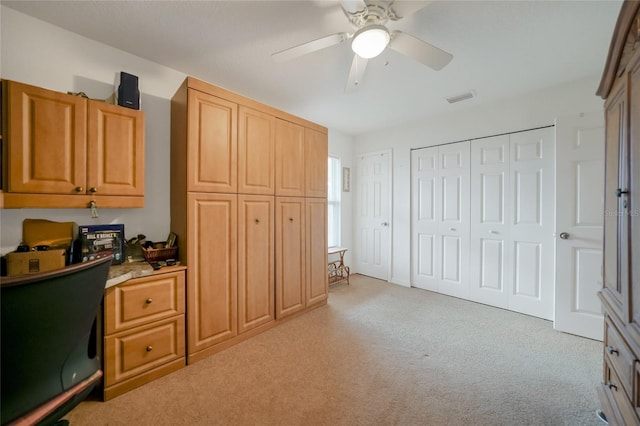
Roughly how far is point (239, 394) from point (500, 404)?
173 cm

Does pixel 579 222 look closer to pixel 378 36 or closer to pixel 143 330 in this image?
pixel 378 36

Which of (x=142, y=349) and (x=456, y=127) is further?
(x=456, y=127)

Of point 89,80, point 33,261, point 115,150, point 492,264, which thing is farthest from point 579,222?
point 89,80

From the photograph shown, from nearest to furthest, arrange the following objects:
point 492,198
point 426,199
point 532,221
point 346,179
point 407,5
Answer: point 407,5 → point 532,221 → point 492,198 → point 426,199 → point 346,179

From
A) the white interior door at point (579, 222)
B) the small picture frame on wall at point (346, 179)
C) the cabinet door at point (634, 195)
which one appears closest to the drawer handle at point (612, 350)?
the cabinet door at point (634, 195)

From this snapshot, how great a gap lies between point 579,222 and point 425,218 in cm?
165

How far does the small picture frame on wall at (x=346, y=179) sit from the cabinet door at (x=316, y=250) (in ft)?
4.95

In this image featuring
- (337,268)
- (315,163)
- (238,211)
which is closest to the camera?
(238,211)

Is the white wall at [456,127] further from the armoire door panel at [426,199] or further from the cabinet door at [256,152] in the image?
the cabinet door at [256,152]

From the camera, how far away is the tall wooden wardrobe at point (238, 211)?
1.98m

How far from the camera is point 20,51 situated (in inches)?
66.8

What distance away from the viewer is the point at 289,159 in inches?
106

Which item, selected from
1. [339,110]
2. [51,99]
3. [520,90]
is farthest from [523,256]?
[51,99]

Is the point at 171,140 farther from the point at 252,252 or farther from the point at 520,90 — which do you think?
the point at 520,90
